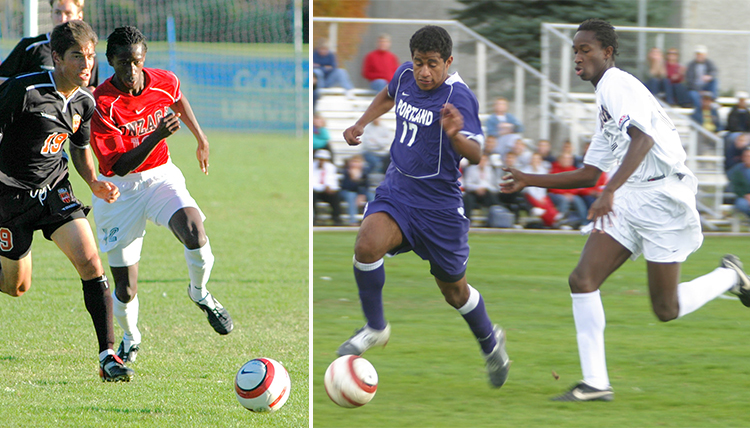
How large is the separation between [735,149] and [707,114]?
98 centimetres

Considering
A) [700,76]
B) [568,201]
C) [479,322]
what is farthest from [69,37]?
[700,76]

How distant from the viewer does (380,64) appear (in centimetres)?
1270

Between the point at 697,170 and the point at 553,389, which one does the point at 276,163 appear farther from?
the point at 553,389

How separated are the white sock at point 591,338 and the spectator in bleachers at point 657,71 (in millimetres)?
9108

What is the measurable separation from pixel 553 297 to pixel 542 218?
4300 mm

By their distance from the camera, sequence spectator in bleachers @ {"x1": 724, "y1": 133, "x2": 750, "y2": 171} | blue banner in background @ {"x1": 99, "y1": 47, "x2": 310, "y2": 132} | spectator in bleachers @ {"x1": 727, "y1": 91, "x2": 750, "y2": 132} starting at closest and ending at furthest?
spectator in bleachers @ {"x1": 724, "y1": 133, "x2": 750, "y2": 171}, spectator in bleachers @ {"x1": 727, "y1": 91, "x2": 750, "y2": 132}, blue banner in background @ {"x1": 99, "y1": 47, "x2": 310, "y2": 132}

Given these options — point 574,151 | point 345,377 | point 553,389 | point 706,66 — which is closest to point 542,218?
point 574,151

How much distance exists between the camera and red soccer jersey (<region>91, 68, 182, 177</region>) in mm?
5492

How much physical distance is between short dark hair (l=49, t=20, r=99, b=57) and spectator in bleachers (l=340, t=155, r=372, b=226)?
7.02m

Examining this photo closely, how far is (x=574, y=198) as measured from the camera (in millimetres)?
11914

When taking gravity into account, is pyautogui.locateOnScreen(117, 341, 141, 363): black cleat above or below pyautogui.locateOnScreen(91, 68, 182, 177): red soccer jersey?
below

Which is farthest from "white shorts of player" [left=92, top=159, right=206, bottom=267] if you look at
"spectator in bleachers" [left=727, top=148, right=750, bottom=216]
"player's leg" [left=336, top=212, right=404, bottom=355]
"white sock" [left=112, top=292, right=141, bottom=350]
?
"spectator in bleachers" [left=727, top=148, right=750, bottom=216]

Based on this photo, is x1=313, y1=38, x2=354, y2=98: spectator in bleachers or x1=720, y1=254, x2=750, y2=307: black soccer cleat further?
x1=313, y1=38, x2=354, y2=98: spectator in bleachers

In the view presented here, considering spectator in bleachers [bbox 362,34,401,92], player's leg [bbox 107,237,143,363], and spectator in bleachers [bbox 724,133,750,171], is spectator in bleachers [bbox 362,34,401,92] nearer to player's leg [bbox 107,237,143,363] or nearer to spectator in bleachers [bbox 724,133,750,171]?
spectator in bleachers [bbox 724,133,750,171]
